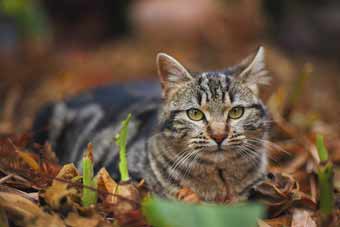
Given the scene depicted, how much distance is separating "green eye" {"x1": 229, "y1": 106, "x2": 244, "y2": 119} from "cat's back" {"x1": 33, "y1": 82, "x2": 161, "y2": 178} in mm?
573

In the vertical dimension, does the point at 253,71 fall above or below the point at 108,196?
above

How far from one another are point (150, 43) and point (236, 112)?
509 cm

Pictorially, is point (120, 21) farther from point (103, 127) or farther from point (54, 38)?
point (103, 127)

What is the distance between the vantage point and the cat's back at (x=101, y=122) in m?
3.54

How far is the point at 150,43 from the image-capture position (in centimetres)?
804

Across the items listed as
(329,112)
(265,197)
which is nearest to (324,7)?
(329,112)

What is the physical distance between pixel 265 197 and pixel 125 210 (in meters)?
0.89

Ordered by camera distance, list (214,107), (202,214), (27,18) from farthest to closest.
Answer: (27,18) → (214,107) → (202,214)

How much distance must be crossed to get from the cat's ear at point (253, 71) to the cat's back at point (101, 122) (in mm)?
582

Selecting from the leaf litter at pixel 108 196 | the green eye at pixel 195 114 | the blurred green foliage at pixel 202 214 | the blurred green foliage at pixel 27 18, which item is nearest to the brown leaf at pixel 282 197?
the leaf litter at pixel 108 196

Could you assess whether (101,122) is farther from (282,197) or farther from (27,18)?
(27,18)

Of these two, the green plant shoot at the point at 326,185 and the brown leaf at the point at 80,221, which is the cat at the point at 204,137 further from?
the brown leaf at the point at 80,221

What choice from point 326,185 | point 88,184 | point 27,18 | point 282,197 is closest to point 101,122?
point 88,184

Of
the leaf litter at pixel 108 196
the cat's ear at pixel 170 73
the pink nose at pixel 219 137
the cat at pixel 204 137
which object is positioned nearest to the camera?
the leaf litter at pixel 108 196
